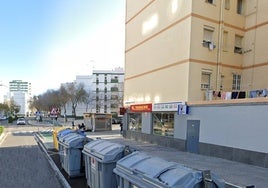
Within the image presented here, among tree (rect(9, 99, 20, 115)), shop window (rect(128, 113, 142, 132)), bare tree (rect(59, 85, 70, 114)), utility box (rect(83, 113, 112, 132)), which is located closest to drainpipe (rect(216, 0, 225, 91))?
shop window (rect(128, 113, 142, 132))

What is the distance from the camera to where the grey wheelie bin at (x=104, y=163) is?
540cm

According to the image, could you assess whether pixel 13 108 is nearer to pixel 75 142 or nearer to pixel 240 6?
pixel 240 6

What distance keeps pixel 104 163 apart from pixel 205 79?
1087 cm

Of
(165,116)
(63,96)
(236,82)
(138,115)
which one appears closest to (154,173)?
(165,116)

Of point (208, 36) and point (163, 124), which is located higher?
point (208, 36)

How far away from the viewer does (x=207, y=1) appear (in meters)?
14.5

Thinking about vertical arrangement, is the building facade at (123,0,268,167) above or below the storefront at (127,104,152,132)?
above

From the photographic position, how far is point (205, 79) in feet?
47.9

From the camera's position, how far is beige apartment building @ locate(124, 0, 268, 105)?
1394 centimetres

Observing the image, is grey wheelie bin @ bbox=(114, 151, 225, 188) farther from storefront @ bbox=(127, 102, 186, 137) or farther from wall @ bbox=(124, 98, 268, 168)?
storefront @ bbox=(127, 102, 186, 137)

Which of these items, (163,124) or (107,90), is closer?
(163,124)

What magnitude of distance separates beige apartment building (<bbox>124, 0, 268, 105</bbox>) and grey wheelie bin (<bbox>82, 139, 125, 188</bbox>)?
8.90 meters

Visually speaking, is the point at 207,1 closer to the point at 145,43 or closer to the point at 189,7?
the point at 189,7

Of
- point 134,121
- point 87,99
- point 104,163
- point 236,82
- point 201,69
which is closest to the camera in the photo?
point 104,163
